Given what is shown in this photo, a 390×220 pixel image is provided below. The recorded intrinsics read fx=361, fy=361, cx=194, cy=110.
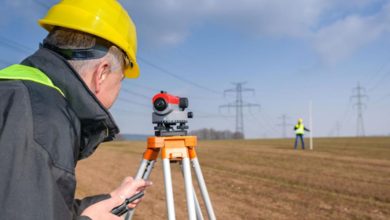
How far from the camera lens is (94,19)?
4.45ft

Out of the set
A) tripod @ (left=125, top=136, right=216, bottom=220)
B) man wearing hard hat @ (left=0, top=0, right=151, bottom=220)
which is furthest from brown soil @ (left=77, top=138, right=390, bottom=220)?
man wearing hard hat @ (left=0, top=0, right=151, bottom=220)

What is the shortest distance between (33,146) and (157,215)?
4834 millimetres

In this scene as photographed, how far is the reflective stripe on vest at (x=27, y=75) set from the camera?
101cm

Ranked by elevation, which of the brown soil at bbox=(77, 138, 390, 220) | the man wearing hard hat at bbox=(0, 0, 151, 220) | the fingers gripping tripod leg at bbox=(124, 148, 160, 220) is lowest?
the brown soil at bbox=(77, 138, 390, 220)

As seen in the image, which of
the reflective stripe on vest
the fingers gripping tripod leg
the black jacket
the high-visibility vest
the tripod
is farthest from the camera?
the high-visibility vest

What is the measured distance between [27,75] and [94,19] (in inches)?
16.9

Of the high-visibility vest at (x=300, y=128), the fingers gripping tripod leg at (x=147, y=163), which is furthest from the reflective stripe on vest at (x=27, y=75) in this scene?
the high-visibility vest at (x=300, y=128)

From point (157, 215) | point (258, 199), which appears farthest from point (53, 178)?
point (258, 199)

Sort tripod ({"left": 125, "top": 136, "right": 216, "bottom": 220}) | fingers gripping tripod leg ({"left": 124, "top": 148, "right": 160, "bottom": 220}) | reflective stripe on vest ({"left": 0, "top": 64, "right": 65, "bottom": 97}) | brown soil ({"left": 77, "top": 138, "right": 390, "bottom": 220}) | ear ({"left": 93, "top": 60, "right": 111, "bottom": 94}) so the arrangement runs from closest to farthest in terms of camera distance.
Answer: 1. reflective stripe on vest ({"left": 0, "top": 64, "right": 65, "bottom": 97})
2. ear ({"left": 93, "top": 60, "right": 111, "bottom": 94})
3. tripod ({"left": 125, "top": 136, "right": 216, "bottom": 220})
4. fingers gripping tripod leg ({"left": 124, "top": 148, "right": 160, "bottom": 220})
5. brown soil ({"left": 77, "top": 138, "right": 390, "bottom": 220})

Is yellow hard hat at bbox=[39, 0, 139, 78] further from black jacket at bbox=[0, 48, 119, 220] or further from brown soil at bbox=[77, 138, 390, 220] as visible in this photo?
brown soil at bbox=[77, 138, 390, 220]

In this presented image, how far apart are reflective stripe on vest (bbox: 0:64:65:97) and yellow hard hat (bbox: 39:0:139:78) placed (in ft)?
0.99

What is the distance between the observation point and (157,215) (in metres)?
5.47

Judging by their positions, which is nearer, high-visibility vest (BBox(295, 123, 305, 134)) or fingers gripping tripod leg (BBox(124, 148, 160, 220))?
fingers gripping tripod leg (BBox(124, 148, 160, 220))

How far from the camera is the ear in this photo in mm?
1326
